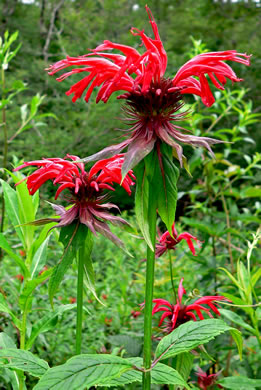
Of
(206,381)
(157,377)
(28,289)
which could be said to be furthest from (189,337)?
(206,381)

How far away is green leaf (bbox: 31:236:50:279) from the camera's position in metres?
0.94

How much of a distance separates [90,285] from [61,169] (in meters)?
0.23

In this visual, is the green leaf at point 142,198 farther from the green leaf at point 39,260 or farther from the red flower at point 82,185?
the green leaf at point 39,260

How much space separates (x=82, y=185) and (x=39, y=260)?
23 cm

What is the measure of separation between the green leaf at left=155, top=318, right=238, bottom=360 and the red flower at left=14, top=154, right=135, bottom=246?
22 cm

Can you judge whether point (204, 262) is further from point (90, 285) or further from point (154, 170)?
point (154, 170)

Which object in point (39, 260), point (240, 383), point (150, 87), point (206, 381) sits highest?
point (150, 87)

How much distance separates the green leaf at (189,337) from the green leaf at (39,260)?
0.36 m

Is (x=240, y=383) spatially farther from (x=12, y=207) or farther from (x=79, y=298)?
(x=12, y=207)

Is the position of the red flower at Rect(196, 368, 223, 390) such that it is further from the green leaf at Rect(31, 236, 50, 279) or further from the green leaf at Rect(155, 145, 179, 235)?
the green leaf at Rect(155, 145, 179, 235)

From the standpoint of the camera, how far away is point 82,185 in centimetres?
85

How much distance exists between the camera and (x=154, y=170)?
63 cm

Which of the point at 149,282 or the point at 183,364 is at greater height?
the point at 149,282

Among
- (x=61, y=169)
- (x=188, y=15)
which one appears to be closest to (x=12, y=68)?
(x=188, y=15)
